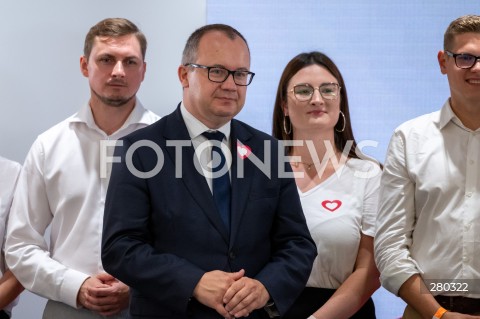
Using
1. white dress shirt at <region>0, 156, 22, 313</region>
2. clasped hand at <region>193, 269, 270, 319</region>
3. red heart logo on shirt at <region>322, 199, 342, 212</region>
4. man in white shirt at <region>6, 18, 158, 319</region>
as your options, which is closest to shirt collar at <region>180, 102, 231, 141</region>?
clasped hand at <region>193, 269, 270, 319</region>

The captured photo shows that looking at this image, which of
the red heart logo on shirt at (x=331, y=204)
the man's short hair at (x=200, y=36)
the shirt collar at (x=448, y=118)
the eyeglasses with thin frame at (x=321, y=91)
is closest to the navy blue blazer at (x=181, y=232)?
the man's short hair at (x=200, y=36)

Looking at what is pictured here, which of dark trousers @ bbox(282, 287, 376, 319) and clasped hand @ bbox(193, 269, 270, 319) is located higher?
clasped hand @ bbox(193, 269, 270, 319)

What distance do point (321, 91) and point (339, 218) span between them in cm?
61

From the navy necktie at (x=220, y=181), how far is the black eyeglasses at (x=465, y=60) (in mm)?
971

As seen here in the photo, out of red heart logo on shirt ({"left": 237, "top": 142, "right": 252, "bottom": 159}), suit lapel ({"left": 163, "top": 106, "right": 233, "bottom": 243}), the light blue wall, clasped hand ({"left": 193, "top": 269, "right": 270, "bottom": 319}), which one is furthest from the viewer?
the light blue wall

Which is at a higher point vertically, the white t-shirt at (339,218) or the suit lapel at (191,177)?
the suit lapel at (191,177)

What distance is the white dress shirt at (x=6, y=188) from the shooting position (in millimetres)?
3436

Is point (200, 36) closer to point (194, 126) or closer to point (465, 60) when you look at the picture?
point (194, 126)

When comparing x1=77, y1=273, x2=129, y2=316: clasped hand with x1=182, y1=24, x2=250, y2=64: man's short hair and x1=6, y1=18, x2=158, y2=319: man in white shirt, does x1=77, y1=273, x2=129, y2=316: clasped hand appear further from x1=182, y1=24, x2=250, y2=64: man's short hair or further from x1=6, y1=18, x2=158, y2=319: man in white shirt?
x1=182, y1=24, x2=250, y2=64: man's short hair

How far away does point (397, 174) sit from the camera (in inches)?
119

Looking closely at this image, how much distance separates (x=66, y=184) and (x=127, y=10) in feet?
4.04

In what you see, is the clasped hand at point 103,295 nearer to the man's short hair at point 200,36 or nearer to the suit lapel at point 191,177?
the suit lapel at point 191,177

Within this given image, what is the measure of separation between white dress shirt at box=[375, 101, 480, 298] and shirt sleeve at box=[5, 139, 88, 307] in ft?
4.17

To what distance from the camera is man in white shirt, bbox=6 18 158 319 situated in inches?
125
